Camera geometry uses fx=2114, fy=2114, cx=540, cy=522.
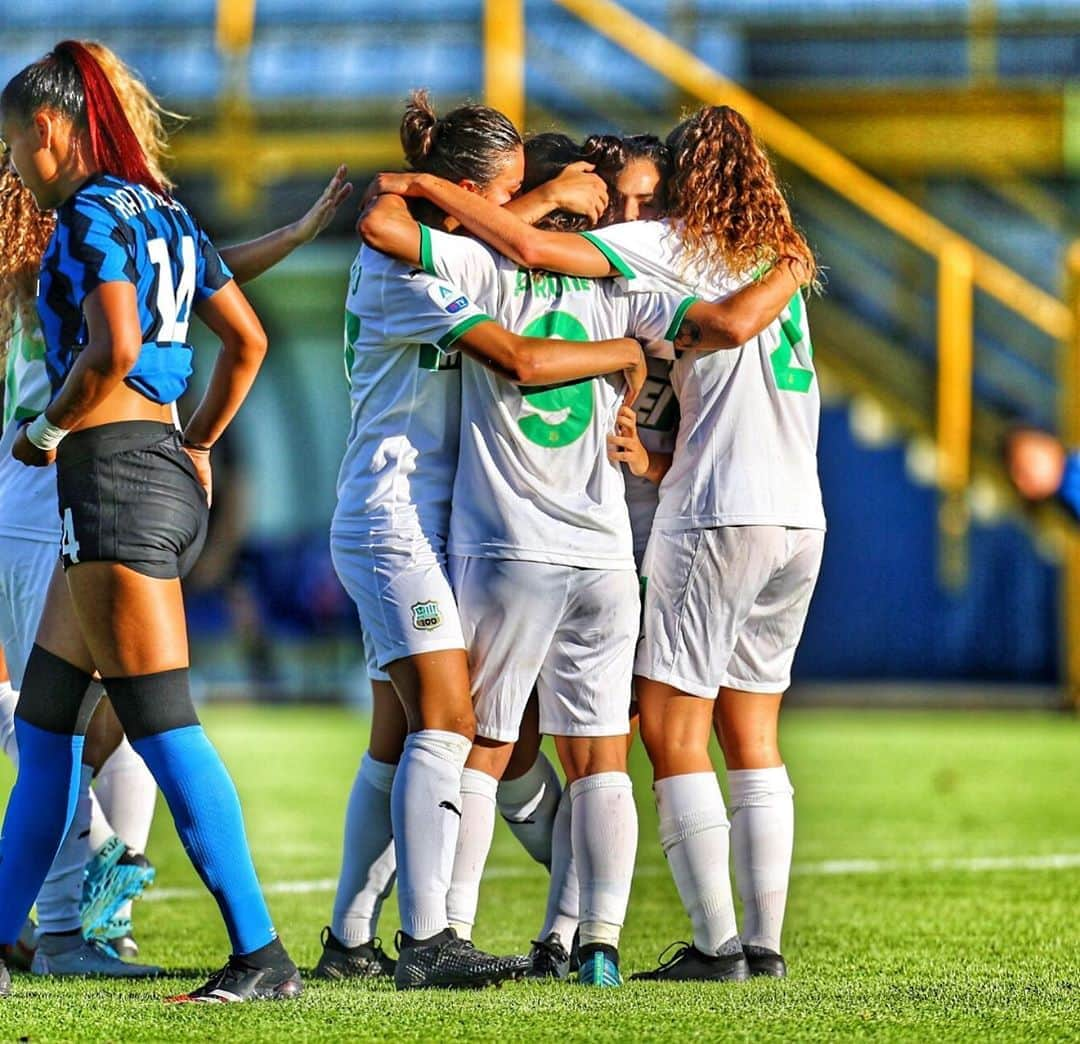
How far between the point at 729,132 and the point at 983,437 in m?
12.7

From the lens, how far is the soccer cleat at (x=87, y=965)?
16.3 ft

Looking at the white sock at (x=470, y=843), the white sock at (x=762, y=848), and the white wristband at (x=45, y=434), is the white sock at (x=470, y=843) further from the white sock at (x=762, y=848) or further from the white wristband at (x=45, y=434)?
the white wristband at (x=45, y=434)

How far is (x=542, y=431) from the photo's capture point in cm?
468

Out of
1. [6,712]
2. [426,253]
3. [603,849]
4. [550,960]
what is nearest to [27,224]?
[426,253]

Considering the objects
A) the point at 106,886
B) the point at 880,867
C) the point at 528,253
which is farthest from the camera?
the point at 880,867

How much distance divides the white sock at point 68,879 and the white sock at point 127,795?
0.75 ft

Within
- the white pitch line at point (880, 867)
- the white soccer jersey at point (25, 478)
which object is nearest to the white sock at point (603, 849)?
the white soccer jersey at point (25, 478)

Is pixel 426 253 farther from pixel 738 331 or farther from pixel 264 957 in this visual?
pixel 264 957

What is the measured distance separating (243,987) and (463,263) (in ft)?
5.35

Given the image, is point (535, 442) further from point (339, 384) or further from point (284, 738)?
point (339, 384)

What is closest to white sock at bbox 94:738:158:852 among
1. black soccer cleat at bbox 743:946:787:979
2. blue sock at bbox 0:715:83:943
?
blue sock at bbox 0:715:83:943

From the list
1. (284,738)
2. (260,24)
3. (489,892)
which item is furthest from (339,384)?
(489,892)

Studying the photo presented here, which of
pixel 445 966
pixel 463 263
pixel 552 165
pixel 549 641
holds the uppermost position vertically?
pixel 552 165

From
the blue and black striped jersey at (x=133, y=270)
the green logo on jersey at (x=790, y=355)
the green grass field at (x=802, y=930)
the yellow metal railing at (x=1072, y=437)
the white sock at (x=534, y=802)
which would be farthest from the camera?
the yellow metal railing at (x=1072, y=437)
